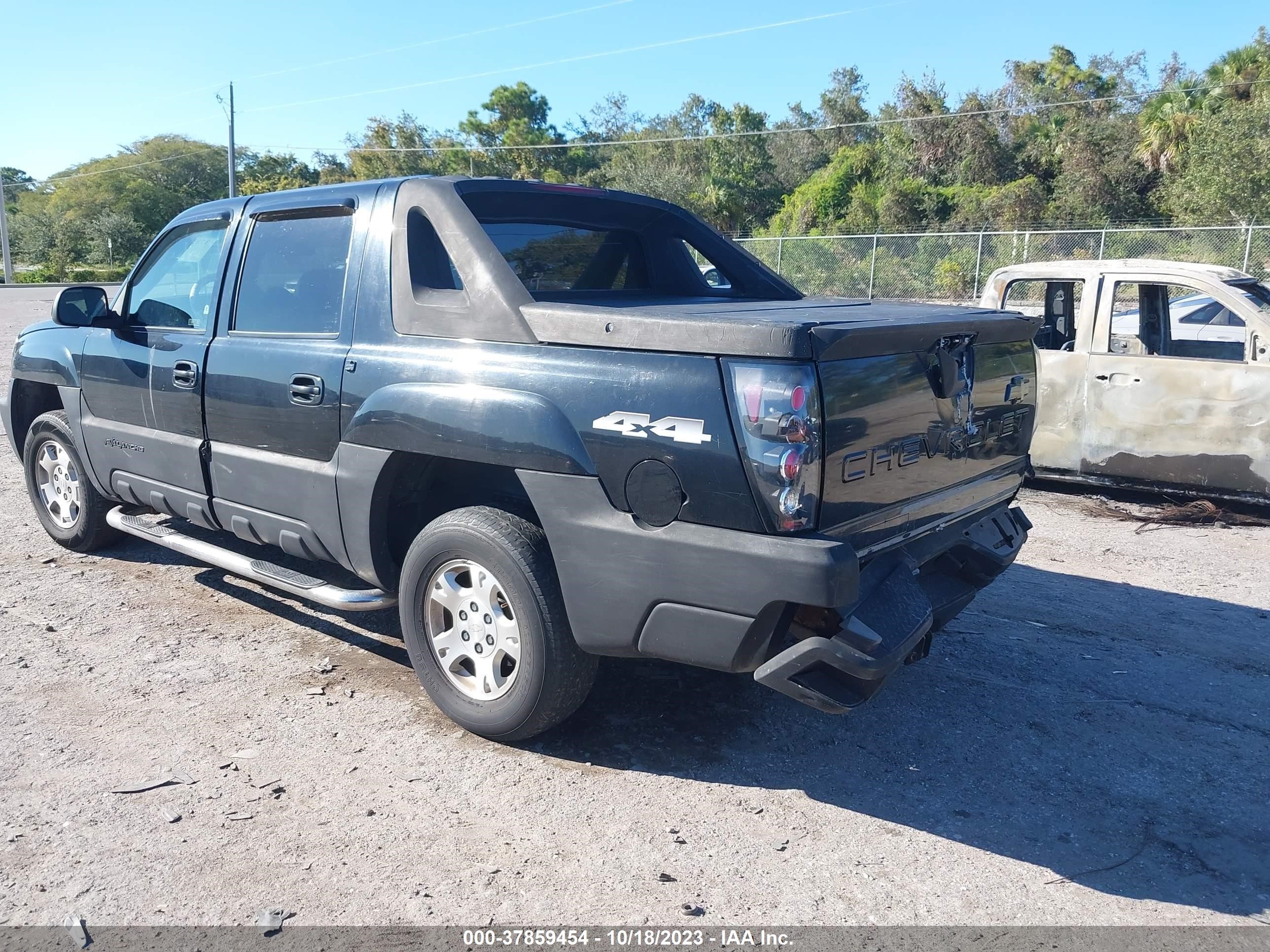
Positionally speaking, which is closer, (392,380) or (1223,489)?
(392,380)

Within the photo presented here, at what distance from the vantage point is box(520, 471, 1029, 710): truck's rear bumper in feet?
9.84

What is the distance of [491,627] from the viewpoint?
372 cm

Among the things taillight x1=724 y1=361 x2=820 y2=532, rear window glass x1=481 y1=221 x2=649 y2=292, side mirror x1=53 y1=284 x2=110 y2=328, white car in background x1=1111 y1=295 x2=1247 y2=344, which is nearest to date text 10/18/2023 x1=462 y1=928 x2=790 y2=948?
taillight x1=724 y1=361 x2=820 y2=532

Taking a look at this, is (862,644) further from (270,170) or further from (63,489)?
(270,170)

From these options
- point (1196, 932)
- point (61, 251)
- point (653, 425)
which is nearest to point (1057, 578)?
point (1196, 932)

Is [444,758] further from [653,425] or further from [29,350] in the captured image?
[29,350]

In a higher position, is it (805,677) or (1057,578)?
(805,677)

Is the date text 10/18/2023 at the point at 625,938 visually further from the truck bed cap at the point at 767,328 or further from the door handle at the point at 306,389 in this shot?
the door handle at the point at 306,389

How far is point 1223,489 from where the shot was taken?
23.7 ft

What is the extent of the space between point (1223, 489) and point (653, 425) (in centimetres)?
578

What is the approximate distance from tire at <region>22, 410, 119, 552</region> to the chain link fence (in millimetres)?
19793

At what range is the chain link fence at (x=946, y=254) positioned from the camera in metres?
22.9

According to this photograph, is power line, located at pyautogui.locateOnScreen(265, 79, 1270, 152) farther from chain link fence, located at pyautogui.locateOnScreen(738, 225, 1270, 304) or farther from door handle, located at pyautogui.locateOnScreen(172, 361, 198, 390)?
door handle, located at pyautogui.locateOnScreen(172, 361, 198, 390)

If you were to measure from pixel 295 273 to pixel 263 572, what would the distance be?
1.31 meters
